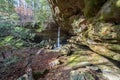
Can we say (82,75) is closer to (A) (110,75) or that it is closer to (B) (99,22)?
(A) (110,75)

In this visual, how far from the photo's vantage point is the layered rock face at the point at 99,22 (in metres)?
6.63

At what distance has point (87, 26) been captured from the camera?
8625 mm

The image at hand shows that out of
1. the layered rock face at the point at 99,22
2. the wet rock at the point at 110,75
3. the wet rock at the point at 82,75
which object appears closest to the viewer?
the wet rock at the point at 82,75

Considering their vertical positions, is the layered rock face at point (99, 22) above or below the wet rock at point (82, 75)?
above

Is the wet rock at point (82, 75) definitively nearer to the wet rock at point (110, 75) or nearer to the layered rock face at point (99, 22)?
the wet rock at point (110, 75)

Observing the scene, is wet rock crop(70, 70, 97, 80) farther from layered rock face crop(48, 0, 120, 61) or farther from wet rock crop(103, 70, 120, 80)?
layered rock face crop(48, 0, 120, 61)

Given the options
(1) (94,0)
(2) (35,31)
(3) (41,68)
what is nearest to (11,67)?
(3) (41,68)

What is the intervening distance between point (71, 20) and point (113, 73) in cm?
505

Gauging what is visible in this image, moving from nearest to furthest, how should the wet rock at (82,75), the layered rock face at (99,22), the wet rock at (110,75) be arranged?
the wet rock at (82,75)
the wet rock at (110,75)
the layered rock face at (99,22)

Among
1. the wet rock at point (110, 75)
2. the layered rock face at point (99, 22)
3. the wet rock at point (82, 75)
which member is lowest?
the wet rock at point (110, 75)

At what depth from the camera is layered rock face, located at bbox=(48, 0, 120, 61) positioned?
6633mm

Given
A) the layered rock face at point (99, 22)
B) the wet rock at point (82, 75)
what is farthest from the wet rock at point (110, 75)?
the layered rock face at point (99, 22)

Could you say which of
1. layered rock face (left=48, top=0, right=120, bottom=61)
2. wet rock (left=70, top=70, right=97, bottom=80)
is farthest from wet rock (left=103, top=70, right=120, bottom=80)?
layered rock face (left=48, top=0, right=120, bottom=61)

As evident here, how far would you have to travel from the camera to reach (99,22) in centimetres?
725
